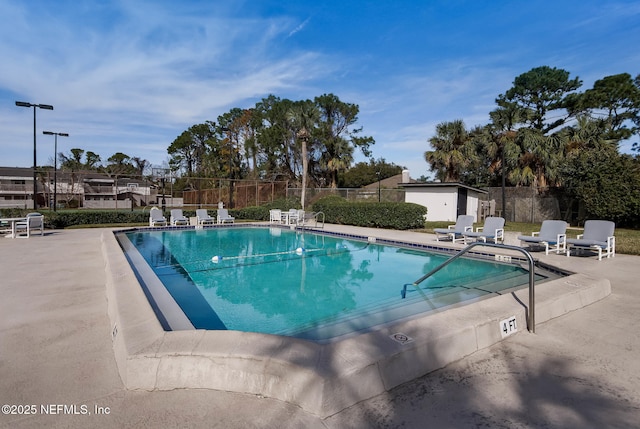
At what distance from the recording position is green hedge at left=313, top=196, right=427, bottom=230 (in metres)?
14.0

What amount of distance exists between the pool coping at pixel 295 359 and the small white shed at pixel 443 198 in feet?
53.5

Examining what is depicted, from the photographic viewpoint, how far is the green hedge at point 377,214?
14023 millimetres

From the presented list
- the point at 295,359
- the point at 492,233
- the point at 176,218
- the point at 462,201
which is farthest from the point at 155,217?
the point at 462,201

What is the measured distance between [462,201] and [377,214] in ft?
23.1

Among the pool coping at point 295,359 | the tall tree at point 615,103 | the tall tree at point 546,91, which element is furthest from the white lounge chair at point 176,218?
the tall tree at point 615,103

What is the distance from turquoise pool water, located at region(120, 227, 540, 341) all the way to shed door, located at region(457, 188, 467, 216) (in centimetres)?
1009

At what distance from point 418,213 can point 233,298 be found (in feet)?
33.7

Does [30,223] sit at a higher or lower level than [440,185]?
lower

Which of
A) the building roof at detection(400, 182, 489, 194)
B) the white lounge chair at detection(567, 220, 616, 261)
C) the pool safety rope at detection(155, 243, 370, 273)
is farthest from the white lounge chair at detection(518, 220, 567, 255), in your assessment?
the building roof at detection(400, 182, 489, 194)

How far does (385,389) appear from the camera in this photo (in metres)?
2.32

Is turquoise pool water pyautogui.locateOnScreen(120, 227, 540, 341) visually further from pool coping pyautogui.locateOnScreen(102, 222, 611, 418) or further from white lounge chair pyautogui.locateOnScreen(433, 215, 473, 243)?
white lounge chair pyautogui.locateOnScreen(433, 215, 473, 243)

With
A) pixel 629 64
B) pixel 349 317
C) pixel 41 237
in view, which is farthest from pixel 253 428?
pixel 629 64

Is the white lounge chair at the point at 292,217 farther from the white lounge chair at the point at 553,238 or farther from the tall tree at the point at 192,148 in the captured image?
the tall tree at the point at 192,148

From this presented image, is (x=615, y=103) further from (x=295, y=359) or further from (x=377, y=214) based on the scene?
(x=295, y=359)
